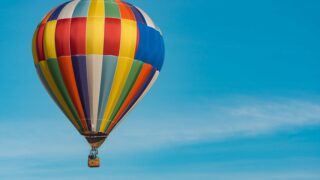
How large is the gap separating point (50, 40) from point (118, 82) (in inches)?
210

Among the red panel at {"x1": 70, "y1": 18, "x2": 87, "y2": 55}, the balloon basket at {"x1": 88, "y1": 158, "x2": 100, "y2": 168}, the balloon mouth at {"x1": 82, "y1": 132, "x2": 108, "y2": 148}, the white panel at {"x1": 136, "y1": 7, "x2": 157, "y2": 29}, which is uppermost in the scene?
the white panel at {"x1": 136, "y1": 7, "x2": 157, "y2": 29}

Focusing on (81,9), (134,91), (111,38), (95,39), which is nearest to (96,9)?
(81,9)

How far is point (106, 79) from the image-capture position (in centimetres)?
7888

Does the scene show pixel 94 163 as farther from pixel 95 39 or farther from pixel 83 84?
pixel 95 39

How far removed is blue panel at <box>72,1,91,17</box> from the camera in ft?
260

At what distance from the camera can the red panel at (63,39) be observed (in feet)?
258

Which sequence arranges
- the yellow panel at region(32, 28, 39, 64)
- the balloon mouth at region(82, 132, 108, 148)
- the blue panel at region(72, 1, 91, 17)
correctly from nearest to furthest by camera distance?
the balloon mouth at region(82, 132, 108, 148) < the blue panel at region(72, 1, 91, 17) < the yellow panel at region(32, 28, 39, 64)

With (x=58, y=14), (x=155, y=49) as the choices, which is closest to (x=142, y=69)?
(x=155, y=49)

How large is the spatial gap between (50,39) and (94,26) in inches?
123

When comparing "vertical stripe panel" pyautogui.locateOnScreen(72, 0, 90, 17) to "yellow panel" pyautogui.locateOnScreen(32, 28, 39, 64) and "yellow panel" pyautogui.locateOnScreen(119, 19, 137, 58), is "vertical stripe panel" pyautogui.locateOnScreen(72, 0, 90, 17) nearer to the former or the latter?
"yellow panel" pyautogui.locateOnScreen(119, 19, 137, 58)

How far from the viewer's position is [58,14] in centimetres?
8006

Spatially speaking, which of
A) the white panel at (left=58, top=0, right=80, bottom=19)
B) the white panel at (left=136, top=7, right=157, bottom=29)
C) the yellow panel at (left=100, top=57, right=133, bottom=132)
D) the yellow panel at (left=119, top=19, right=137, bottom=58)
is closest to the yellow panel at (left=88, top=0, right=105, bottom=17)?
the white panel at (left=58, top=0, right=80, bottom=19)

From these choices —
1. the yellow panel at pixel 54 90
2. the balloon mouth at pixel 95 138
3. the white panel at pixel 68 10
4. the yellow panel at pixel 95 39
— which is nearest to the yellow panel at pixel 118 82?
the balloon mouth at pixel 95 138

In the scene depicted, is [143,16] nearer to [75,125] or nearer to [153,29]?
[153,29]
